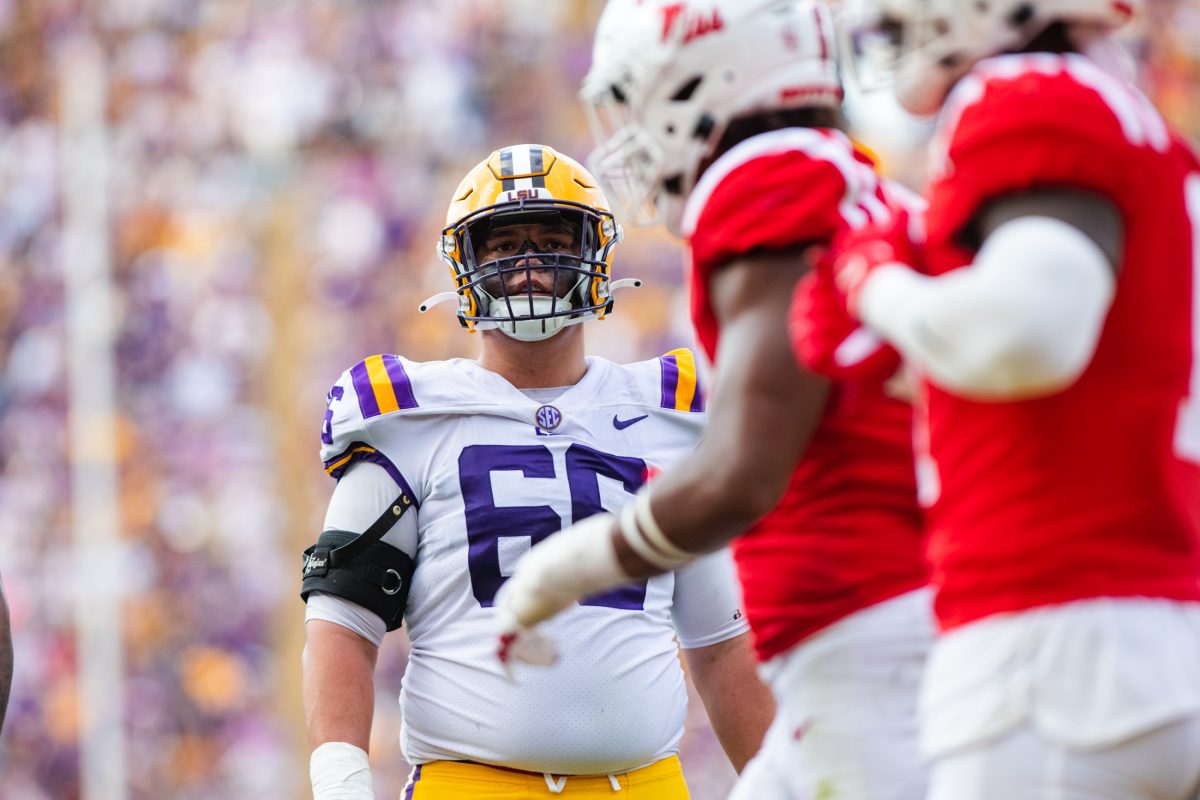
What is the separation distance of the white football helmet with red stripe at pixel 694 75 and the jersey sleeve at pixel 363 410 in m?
1.13

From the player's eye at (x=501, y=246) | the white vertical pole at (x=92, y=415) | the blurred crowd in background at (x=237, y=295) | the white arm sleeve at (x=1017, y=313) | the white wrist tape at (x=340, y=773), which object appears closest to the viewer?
Answer: the white arm sleeve at (x=1017, y=313)

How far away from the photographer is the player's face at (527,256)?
11.3 feet

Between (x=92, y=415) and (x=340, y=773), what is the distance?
7.13 meters

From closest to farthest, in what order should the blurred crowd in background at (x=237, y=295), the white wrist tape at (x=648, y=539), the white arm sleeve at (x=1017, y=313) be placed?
the white arm sleeve at (x=1017, y=313)
the white wrist tape at (x=648, y=539)
the blurred crowd in background at (x=237, y=295)

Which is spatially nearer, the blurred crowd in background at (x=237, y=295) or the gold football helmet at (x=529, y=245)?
the gold football helmet at (x=529, y=245)

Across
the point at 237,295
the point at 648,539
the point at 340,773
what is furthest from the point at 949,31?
the point at 237,295

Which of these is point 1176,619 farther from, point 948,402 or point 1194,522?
point 948,402

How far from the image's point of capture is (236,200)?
10.8 m

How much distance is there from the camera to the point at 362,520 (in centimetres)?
339

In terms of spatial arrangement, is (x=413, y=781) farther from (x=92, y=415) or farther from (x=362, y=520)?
(x=92, y=415)

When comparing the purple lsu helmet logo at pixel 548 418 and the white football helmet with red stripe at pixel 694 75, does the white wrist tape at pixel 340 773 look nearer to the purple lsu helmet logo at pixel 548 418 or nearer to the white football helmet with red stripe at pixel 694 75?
the purple lsu helmet logo at pixel 548 418

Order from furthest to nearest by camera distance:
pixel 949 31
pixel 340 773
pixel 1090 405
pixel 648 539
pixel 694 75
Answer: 1. pixel 340 773
2. pixel 694 75
3. pixel 648 539
4. pixel 949 31
5. pixel 1090 405

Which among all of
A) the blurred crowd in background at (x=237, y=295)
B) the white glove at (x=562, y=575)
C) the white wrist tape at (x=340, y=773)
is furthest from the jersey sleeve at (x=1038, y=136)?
the blurred crowd in background at (x=237, y=295)

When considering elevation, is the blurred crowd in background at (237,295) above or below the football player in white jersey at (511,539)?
above
